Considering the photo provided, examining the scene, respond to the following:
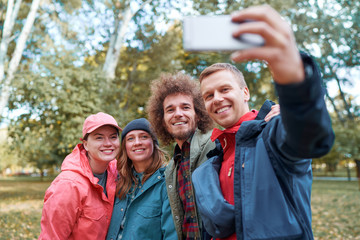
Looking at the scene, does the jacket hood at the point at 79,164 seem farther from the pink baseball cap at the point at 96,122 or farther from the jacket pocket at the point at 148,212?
the jacket pocket at the point at 148,212

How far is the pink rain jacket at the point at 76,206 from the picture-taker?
2539 millimetres

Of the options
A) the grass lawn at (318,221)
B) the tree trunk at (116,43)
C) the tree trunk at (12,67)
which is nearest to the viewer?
the grass lawn at (318,221)

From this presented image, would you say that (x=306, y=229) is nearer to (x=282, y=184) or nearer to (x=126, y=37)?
(x=282, y=184)

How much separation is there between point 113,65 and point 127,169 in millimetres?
9978

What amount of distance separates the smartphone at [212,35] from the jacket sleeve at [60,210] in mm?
2227

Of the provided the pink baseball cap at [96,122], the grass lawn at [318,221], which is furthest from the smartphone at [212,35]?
the grass lawn at [318,221]

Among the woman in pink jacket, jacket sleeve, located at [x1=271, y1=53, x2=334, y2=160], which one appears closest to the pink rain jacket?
the woman in pink jacket

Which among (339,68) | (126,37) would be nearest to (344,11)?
(339,68)

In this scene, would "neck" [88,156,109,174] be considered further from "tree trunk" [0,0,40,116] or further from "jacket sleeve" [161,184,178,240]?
"tree trunk" [0,0,40,116]

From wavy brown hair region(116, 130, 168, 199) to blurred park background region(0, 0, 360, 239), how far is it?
494 centimetres

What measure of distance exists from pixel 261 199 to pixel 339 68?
9.38 m

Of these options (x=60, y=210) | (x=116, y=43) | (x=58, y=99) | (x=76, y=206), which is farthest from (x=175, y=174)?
(x=116, y=43)

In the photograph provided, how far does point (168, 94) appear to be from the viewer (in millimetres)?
3236

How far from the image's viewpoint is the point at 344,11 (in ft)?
31.4
